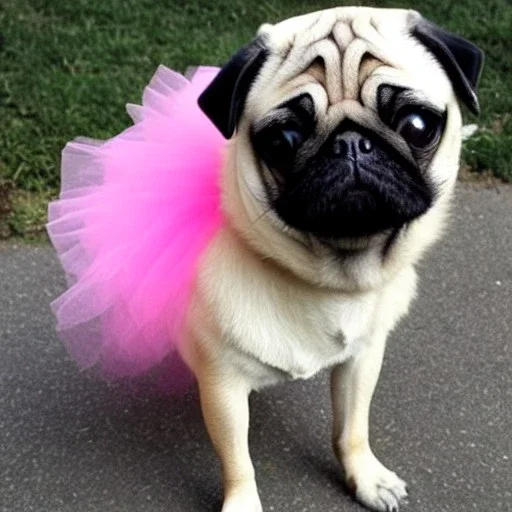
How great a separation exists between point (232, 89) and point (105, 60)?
195 centimetres

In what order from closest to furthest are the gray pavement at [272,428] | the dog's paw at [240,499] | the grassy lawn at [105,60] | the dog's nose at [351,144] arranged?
the dog's nose at [351,144], the dog's paw at [240,499], the gray pavement at [272,428], the grassy lawn at [105,60]

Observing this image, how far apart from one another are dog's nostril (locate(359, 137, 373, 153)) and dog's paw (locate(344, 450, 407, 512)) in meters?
0.65

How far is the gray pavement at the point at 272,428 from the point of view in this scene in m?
1.59

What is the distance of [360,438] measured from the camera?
5.16ft

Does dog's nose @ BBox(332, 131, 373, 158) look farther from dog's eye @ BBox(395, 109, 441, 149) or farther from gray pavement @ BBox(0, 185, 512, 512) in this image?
gray pavement @ BBox(0, 185, 512, 512)

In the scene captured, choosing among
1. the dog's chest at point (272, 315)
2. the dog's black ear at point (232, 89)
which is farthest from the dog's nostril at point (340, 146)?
the dog's chest at point (272, 315)

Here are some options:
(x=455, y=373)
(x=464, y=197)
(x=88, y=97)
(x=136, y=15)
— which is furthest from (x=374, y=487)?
(x=136, y=15)

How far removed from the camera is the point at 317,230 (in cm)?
122

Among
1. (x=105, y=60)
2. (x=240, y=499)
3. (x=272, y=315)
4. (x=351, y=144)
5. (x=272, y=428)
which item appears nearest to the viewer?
(x=351, y=144)

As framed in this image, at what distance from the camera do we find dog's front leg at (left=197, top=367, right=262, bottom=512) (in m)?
1.39

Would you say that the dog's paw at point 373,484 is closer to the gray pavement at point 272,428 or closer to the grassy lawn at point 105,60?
the gray pavement at point 272,428

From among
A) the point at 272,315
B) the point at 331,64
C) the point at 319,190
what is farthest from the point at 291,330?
the point at 331,64

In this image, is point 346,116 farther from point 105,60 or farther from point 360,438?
point 105,60

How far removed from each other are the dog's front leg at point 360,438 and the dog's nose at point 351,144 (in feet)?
1.55
